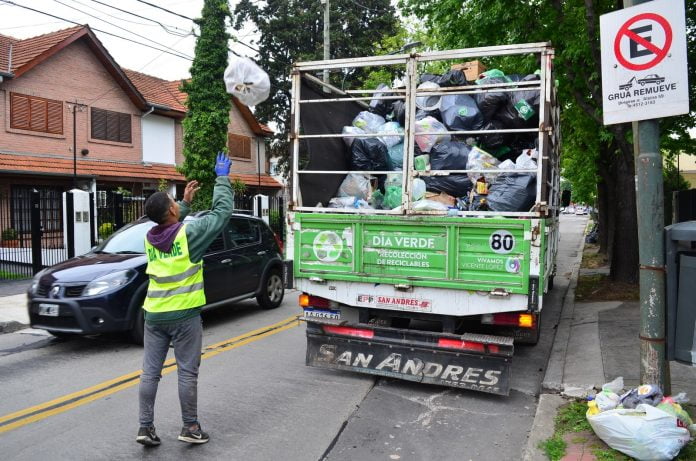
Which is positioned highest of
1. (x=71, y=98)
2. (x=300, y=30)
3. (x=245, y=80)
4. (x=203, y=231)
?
(x=300, y=30)

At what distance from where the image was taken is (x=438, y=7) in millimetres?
11844

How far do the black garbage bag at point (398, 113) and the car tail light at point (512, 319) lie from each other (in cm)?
243

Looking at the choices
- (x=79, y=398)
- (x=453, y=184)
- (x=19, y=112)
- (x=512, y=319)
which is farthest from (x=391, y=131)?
(x=19, y=112)

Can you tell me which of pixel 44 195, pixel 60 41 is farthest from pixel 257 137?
pixel 44 195

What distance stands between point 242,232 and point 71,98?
49.1 feet

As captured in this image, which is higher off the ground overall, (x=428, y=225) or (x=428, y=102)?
(x=428, y=102)

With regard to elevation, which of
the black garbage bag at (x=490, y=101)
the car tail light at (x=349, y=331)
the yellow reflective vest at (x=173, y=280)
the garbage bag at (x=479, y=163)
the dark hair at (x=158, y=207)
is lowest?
the car tail light at (x=349, y=331)

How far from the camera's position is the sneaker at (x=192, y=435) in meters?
4.26

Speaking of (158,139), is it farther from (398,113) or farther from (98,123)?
(398,113)

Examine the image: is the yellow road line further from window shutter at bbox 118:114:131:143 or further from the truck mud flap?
window shutter at bbox 118:114:131:143

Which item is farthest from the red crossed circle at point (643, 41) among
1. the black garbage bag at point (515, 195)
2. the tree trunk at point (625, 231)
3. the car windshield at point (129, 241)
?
the tree trunk at point (625, 231)

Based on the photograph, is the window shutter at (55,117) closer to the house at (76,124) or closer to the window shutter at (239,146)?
the house at (76,124)

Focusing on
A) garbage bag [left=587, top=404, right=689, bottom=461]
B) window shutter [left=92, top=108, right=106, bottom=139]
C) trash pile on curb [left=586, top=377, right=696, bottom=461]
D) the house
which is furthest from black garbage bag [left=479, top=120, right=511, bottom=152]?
window shutter [left=92, top=108, right=106, bottom=139]

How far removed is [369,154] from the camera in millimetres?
6387
